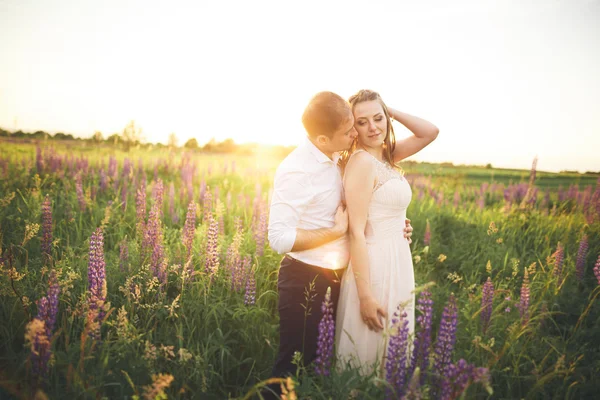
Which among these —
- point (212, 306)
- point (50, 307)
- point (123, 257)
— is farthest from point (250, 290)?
point (50, 307)

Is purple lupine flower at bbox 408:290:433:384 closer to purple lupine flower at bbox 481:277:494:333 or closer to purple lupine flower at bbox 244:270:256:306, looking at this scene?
purple lupine flower at bbox 481:277:494:333

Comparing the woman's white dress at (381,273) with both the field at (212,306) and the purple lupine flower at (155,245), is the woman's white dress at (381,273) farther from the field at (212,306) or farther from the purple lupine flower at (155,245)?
the purple lupine flower at (155,245)

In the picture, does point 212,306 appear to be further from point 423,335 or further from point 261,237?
point 423,335

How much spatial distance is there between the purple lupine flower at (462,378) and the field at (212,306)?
0.01 meters

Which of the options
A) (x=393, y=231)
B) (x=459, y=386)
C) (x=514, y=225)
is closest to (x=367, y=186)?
(x=393, y=231)

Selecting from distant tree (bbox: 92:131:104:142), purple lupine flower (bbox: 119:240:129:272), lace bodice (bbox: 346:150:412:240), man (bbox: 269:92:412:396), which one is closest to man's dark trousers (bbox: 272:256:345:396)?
man (bbox: 269:92:412:396)

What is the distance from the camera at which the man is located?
9.08ft

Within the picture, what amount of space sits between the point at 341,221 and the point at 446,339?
3.77 ft

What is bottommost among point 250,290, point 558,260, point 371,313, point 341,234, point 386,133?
point 250,290

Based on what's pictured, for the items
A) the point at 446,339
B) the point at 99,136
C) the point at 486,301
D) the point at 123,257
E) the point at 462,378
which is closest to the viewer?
the point at 462,378

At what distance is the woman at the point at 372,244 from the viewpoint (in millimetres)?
2881

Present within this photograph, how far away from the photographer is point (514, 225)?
6891mm

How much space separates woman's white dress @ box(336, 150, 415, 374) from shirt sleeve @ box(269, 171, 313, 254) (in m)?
0.69

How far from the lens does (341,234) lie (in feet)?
9.46
